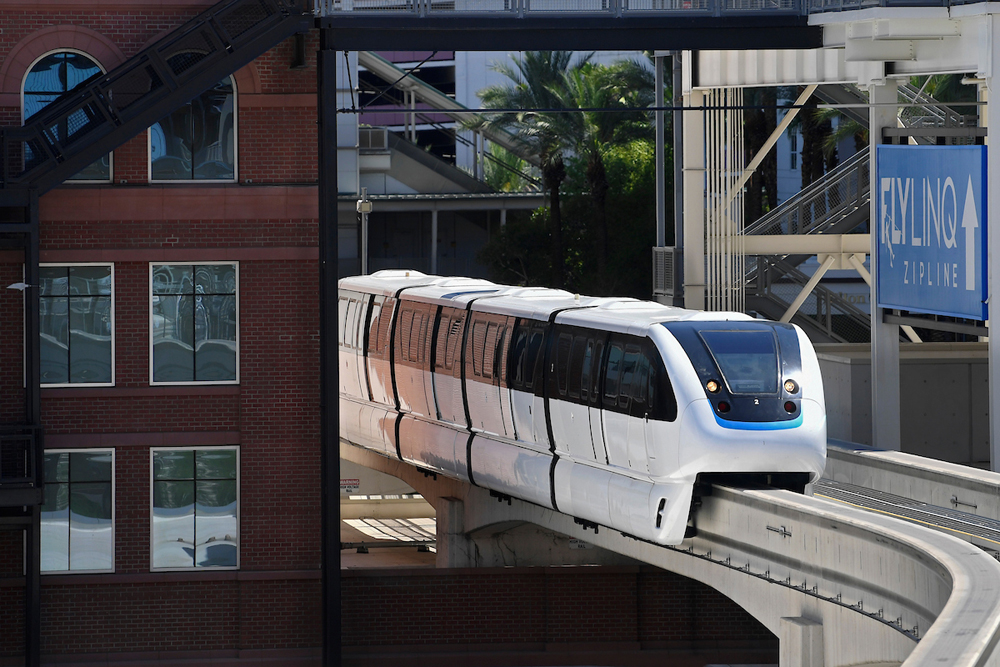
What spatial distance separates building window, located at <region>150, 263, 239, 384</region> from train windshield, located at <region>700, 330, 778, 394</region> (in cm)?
769

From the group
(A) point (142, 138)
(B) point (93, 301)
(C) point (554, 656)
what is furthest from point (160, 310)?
(C) point (554, 656)

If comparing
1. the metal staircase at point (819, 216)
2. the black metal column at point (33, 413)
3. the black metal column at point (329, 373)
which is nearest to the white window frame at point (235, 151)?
the black metal column at point (329, 373)

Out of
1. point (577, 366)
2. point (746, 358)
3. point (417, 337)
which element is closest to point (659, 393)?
point (746, 358)

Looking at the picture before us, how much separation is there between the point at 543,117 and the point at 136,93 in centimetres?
2951

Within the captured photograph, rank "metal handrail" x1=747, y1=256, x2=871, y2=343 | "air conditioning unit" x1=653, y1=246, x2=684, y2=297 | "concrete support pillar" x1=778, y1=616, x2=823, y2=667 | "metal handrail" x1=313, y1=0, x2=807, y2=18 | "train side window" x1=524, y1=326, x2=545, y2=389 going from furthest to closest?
"metal handrail" x1=747, y1=256, x2=871, y2=343
"air conditioning unit" x1=653, y1=246, x2=684, y2=297
"metal handrail" x1=313, y1=0, x2=807, y2=18
"train side window" x1=524, y1=326, x2=545, y2=389
"concrete support pillar" x1=778, y1=616, x2=823, y2=667

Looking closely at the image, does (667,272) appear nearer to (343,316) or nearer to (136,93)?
(343,316)

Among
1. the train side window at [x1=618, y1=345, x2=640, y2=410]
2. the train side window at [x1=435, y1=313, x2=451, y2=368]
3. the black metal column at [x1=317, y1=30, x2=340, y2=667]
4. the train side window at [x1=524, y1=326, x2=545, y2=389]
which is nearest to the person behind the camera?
the train side window at [x1=618, y1=345, x2=640, y2=410]

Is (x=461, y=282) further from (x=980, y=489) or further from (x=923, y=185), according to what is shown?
(x=980, y=489)

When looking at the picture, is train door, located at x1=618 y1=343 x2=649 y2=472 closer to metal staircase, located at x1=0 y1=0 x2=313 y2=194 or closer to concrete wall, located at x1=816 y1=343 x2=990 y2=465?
metal staircase, located at x1=0 y1=0 x2=313 y2=194

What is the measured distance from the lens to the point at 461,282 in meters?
28.2

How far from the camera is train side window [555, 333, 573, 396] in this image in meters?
20.9

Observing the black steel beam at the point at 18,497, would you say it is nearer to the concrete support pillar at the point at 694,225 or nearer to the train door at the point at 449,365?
the train door at the point at 449,365

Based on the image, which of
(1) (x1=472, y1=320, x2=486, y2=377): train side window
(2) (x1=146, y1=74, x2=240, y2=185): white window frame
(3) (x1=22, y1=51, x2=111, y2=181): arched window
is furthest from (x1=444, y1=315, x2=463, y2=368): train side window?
(3) (x1=22, y1=51, x2=111, y2=181): arched window

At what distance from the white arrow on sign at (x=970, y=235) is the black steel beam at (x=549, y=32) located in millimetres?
3673
